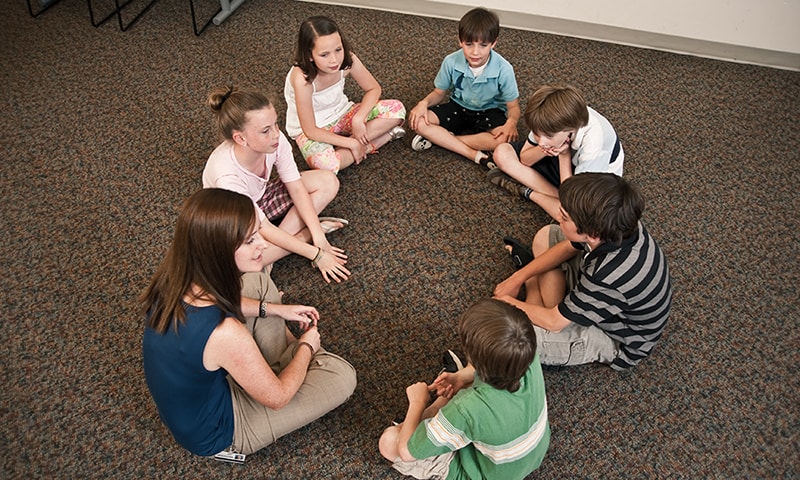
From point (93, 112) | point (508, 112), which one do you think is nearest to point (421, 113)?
point (508, 112)

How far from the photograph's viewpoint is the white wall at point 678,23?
2.80 metres

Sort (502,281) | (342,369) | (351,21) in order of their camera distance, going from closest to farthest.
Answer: (342,369) < (502,281) < (351,21)

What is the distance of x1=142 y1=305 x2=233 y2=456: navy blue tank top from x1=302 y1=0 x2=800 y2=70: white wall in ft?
7.78

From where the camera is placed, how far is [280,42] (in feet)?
9.66

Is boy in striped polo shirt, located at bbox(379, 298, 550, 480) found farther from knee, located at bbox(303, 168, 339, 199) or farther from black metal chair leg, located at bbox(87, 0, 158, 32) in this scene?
black metal chair leg, located at bbox(87, 0, 158, 32)

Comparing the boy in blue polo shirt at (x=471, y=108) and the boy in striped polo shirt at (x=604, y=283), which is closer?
the boy in striped polo shirt at (x=604, y=283)

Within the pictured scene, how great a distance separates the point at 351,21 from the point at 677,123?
161cm

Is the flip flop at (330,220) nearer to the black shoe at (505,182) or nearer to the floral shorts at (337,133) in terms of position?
the floral shorts at (337,133)

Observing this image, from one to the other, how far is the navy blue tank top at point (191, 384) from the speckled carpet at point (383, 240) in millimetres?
171

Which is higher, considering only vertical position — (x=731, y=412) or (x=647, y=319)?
(x=647, y=319)

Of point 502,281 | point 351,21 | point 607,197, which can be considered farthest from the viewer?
point 351,21

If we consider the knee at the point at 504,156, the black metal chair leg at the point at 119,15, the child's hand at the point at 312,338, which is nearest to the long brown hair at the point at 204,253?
the child's hand at the point at 312,338

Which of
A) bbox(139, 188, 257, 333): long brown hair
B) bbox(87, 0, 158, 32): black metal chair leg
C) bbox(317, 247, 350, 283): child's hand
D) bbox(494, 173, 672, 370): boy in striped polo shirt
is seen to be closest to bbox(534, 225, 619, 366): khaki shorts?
bbox(494, 173, 672, 370): boy in striped polo shirt

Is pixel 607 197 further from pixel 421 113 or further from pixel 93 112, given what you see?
pixel 93 112
